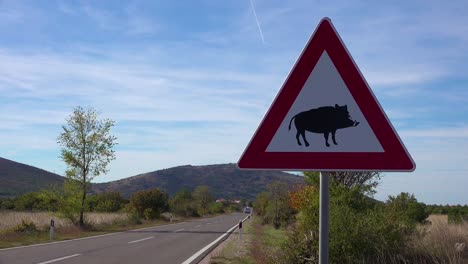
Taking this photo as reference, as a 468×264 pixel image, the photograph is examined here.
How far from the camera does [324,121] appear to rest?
11.2 feet

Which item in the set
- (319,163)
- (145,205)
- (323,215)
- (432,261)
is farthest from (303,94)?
(145,205)

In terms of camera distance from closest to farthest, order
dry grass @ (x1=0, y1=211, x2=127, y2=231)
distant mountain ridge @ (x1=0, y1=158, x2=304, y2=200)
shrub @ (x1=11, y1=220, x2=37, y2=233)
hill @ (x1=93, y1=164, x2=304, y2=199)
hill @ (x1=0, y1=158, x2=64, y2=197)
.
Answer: shrub @ (x1=11, y1=220, x2=37, y2=233) < dry grass @ (x1=0, y1=211, x2=127, y2=231) < hill @ (x1=0, y1=158, x2=64, y2=197) < distant mountain ridge @ (x1=0, y1=158, x2=304, y2=200) < hill @ (x1=93, y1=164, x2=304, y2=199)

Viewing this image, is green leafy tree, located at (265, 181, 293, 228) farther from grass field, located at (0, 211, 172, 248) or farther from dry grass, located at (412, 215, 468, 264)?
dry grass, located at (412, 215, 468, 264)

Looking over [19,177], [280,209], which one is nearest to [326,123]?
[280,209]

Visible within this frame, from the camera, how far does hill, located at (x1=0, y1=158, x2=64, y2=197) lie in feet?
278

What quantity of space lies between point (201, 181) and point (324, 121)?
14434 centimetres

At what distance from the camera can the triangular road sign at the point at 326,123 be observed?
3.39m

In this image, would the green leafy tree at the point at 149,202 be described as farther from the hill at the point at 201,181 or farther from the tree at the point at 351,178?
the hill at the point at 201,181

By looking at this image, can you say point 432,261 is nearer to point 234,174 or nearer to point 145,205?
point 145,205

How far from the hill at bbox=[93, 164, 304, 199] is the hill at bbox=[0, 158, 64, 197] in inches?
1439

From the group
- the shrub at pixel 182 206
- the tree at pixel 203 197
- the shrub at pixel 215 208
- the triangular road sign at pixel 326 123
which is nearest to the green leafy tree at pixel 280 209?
the triangular road sign at pixel 326 123

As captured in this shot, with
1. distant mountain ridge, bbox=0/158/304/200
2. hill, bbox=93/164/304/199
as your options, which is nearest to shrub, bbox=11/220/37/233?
distant mountain ridge, bbox=0/158/304/200

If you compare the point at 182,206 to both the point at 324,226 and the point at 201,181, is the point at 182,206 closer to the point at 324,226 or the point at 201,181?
the point at 201,181

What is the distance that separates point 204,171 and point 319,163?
152543mm
